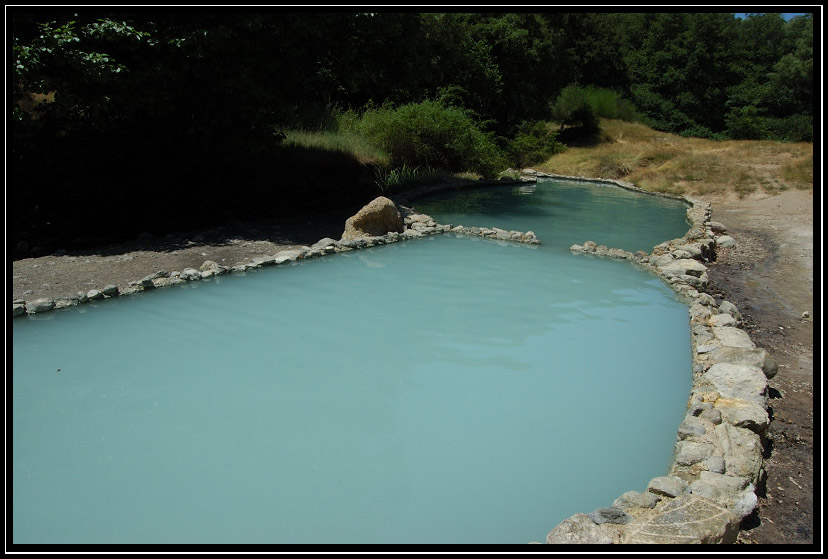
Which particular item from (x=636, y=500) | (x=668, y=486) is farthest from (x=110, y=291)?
(x=668, y=486)

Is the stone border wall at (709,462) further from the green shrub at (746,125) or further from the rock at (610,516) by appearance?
the green shrub at (746,125)

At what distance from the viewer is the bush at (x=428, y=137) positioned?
14.4 meters

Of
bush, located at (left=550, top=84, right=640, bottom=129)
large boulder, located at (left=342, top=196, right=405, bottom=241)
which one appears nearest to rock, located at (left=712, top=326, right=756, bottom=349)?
large boulder, located at (left=342, top=196, right=405, bottom=241)

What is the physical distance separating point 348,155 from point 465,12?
38.4ft

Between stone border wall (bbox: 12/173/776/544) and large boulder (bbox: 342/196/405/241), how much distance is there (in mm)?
460

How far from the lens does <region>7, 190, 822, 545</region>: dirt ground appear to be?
3.54 m

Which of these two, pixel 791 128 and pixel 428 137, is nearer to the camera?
pixel 428 137

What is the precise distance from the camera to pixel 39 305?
557 cm

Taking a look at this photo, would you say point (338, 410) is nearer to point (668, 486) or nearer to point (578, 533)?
point (578, 533)

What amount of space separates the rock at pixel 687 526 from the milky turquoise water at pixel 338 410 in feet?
1.35

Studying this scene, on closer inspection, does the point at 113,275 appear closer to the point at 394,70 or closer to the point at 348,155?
the point at 394,70

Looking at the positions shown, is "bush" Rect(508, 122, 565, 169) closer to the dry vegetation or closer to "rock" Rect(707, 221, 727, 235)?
the dry vegetation

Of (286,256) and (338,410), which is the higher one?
(286,256)

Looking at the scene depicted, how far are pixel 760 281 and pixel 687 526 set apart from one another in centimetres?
648
